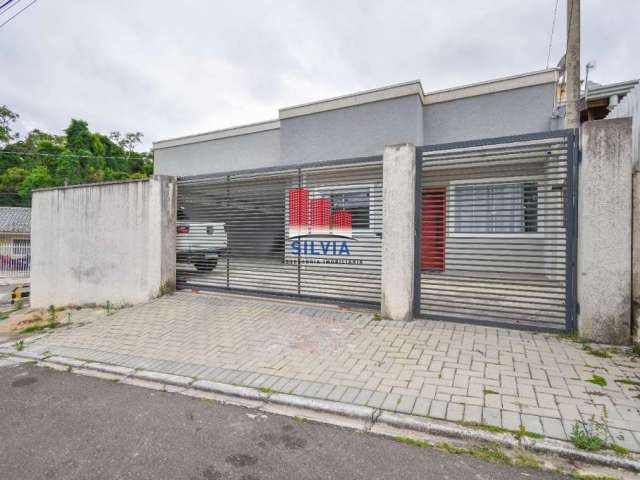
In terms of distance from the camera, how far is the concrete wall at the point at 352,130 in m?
10.6

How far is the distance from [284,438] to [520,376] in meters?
2.47

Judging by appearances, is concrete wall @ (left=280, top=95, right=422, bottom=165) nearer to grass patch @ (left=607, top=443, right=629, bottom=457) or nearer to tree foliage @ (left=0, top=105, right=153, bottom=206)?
grass patch @ (left=607, top=443, right=629, bottom=457)

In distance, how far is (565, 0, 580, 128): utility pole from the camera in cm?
690

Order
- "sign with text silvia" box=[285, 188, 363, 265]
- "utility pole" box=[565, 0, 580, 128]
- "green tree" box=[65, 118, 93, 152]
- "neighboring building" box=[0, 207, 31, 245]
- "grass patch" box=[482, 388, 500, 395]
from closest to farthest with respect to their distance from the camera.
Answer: "grass patch" box=[482, 388, 500, 395] < "utility pole" box=[565, 0, 580, 128] < "sign with text silvia" box=[285, 188, 363, 265] < "neighboring building" box=[0, 207, 31, 245] < "green tree" box=[65, 118, 93, 152]

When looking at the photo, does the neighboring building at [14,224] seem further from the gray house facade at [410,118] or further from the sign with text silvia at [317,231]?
the sign with text silvia at [317,231]

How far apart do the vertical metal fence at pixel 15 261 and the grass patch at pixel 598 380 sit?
25215 mm

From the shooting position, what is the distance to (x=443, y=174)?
6.91 meters

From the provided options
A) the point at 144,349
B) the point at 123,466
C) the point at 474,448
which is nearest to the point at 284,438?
the point at 123,466

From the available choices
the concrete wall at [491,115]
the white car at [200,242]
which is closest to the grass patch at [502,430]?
the white car at [200,242]

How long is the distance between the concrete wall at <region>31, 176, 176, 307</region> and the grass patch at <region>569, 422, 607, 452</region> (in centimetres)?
727

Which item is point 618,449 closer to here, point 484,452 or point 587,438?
point 587,438

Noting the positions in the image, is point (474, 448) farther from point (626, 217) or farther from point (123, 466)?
point (626, 217)

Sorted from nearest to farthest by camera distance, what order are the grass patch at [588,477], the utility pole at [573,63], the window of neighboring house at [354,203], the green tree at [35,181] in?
the grass patch at [588,477]
the window of neighboring house at [354,203]
the utility pole at [573,63]
the green tree at [35,181]

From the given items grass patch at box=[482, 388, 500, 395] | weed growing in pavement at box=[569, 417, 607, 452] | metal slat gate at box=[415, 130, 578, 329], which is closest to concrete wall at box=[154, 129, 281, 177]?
metal slat gate at box=[415, 130, 578, 329]
